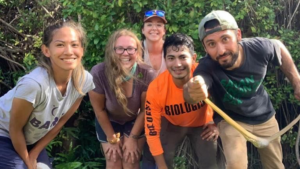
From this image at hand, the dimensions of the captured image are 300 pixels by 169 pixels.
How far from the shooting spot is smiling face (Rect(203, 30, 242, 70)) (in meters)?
3.18

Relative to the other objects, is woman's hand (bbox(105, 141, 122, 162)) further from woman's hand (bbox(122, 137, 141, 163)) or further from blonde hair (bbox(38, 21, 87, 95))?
blonde hair (bbox(38, 21, 87, 95))

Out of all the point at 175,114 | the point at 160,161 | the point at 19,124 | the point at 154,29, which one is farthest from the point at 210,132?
the point at 19,124

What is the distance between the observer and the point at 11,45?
17.5 ft

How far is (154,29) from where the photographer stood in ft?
14.0

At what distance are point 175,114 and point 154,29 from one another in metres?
1.05

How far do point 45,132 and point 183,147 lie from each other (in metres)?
1.99

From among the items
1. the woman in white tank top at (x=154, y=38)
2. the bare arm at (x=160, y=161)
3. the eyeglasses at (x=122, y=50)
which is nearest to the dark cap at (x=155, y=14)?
the woman in white tank top at (x=154, y=38)

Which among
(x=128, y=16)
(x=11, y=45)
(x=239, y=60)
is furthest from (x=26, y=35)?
(x=239, y=60)

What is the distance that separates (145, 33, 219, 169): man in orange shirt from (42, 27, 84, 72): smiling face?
0.80 m

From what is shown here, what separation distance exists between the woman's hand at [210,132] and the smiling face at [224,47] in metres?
0.79

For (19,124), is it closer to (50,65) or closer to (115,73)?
(50,65)

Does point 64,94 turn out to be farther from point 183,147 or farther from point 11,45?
point 11,45

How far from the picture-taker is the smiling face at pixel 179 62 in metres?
3.56

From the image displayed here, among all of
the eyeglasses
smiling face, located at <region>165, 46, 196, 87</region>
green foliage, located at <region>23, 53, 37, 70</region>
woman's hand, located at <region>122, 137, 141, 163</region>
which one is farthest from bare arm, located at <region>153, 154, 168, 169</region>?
green foliage, located at <region>23, 53, 37, 70</region>
